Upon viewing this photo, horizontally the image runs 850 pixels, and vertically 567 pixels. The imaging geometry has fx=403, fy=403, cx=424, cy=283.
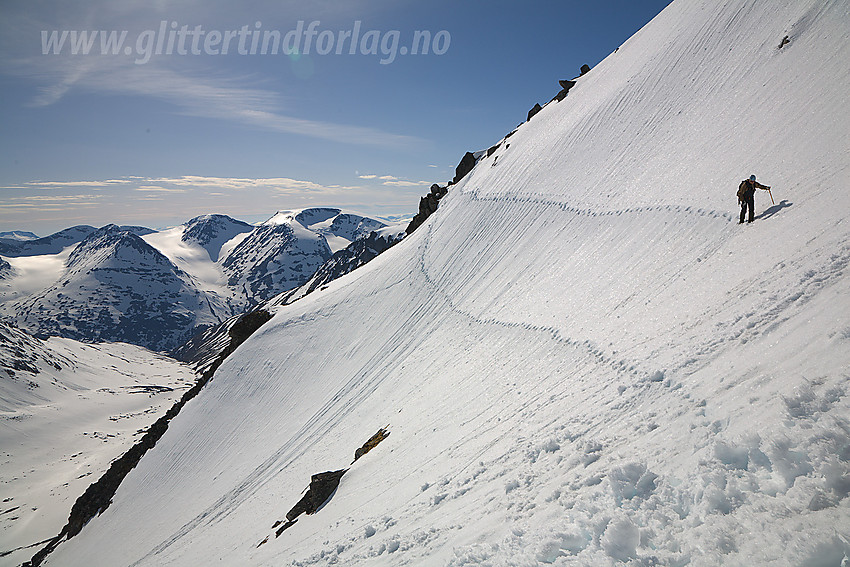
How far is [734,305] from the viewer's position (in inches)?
343

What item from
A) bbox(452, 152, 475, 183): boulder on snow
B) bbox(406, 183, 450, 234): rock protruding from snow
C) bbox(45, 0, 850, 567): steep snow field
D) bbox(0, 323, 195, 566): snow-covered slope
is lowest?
bbox(0, 323, 195, 566): snow-covered slope

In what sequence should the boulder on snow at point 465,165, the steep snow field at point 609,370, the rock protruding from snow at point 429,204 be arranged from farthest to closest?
the boulder on snow at point 465,165
the rock protruding from snow at point 429,204
the steep snow field at point 609,370

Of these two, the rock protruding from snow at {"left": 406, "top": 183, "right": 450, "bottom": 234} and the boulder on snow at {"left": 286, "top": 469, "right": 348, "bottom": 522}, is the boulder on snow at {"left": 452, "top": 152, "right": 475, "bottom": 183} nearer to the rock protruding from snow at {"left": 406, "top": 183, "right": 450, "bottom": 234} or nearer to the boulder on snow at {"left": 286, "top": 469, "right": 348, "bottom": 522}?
the rock protruding from snow at {"left": 406, "top": 183, "right": 450, "bottom": 234}

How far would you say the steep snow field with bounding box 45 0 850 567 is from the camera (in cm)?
550

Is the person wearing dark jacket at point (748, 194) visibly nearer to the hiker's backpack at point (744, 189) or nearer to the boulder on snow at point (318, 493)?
the hiker's backpack at point (744, 189)

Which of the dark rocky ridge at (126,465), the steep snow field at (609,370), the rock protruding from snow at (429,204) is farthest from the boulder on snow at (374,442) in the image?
the rock protruding from snow at (429,204)

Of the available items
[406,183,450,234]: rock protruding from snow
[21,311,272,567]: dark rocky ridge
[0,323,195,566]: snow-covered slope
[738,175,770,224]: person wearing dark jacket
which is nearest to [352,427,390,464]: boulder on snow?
[738,175,770,224]: person wearing dark jacket

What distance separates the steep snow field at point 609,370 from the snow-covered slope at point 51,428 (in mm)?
66823

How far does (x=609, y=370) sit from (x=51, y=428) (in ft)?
608

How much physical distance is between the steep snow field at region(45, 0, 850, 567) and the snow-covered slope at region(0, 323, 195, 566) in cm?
6682

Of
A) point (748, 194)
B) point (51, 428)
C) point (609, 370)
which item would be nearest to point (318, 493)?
point (609, 370)

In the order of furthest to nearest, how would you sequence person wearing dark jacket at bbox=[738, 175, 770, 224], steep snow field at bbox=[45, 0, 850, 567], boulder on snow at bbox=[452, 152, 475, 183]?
boulder on snow at bbox=[452, 152, 475, 183] < person wearing dark jacket at bbox=[738, 175, 770, 224] < steep snow field at bbox=[45, 0, 850, 567]

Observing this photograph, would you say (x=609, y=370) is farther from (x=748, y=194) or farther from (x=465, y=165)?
(x=465, y=165)

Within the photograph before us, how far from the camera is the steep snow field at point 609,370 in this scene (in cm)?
550
